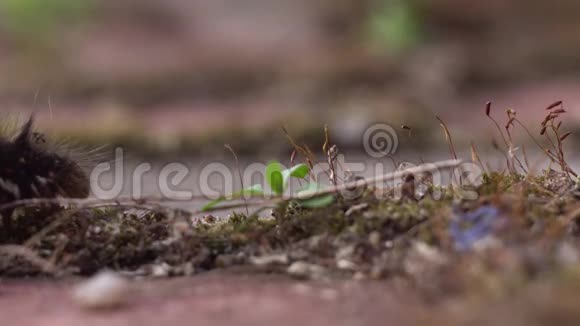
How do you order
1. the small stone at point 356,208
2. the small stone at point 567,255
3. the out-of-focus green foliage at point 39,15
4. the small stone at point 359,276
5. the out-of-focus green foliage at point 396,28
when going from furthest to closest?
the out-of-focus green foliage at point 396,28, the out-of-focus green foliage at point 39,15, the small stone at point 356,208, the small stone at point 359,276, the small stone at point 567,255

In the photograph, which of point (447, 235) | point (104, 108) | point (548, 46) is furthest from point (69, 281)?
point (548, 46)

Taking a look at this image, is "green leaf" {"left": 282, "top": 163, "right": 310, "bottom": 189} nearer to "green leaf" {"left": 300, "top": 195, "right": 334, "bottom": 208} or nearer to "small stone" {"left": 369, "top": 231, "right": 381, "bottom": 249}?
"green leaf" {"left": 300, "top": 195, "right": 334, "bottom": 208}

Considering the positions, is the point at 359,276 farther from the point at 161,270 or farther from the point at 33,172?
the point at 33,172

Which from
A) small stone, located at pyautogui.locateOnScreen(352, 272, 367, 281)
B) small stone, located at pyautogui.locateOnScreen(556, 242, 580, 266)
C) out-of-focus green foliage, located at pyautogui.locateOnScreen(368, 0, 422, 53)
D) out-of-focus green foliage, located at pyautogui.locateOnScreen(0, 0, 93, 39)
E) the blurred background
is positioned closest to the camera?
small stone, located at pyautogui.locateOnScreen(556, 242, 580, 266)

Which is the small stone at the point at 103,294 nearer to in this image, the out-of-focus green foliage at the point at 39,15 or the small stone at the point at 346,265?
the small stone at the point at 346,265

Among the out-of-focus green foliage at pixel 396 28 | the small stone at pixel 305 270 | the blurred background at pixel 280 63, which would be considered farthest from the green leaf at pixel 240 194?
the out-of-focus green foliage at pixel 396 28

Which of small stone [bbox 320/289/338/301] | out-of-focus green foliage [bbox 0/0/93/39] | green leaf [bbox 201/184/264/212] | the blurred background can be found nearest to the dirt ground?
small stone [bbox 320/289/338/301]
